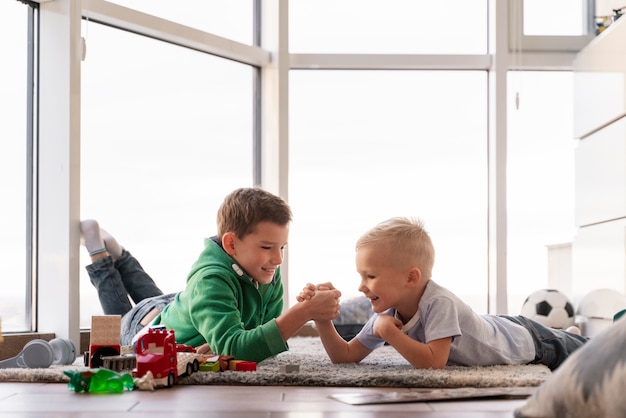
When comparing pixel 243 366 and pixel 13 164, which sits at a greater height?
pixel 13 164

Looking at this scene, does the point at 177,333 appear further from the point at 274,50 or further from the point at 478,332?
the point at 274,50

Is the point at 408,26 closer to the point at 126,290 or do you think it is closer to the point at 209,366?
the point at 126,290

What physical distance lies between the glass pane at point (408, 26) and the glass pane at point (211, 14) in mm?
397

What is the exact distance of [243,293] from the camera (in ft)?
7.42

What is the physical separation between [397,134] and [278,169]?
0.63 m

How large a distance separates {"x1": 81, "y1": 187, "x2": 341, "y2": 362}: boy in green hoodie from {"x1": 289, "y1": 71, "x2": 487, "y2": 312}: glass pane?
4.61 ft

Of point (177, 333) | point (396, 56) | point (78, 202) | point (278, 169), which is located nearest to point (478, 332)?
point (177, 333)

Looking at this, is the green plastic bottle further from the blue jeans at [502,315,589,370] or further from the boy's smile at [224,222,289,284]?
the blue jeans at [502,315,589,370]

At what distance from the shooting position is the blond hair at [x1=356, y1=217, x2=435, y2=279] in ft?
6.70

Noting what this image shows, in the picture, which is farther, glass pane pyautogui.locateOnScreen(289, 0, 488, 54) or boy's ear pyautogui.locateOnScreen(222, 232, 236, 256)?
glass pane pyautogui.locateOnScreen(289, 0, 488, 54)

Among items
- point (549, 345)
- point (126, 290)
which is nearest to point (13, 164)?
point (126, 290)

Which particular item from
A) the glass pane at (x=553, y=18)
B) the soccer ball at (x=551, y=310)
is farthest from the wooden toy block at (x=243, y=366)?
the glass pane at (x=553, y=18)

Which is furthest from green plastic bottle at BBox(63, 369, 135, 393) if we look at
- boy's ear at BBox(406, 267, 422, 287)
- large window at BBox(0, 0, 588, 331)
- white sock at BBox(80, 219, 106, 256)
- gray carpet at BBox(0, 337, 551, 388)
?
large window at BBox(0, 0, 588, 331)

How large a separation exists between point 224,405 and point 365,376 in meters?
0.38
